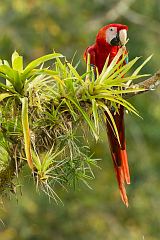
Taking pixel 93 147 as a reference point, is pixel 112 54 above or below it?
above

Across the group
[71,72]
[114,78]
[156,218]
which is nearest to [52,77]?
[71,72]

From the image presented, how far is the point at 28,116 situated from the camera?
76.0 inches

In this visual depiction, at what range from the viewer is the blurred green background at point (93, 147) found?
25.1 ft

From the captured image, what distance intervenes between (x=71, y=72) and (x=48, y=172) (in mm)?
272

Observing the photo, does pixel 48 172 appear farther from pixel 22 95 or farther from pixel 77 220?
pixel 77 220

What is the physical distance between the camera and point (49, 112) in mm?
1962

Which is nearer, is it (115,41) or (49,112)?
(49,112)

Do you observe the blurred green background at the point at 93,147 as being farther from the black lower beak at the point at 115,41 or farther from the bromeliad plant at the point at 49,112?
the bromeliad plant at the point at 49,112

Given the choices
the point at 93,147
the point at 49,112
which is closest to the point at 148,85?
the point at 49,112

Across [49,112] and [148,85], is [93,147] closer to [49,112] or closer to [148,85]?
[148,85]

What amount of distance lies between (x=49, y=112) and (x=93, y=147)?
609 cm

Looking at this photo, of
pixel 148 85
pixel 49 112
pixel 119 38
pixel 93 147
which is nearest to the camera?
pixel 49 112

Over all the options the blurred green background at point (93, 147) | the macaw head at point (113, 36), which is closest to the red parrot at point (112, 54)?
the macaw head at point (113, 36)

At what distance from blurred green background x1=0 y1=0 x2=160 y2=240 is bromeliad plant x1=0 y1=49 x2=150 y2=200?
5.43 metres
